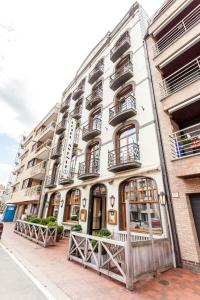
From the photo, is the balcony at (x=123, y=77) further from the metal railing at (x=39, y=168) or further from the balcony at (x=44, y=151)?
the metal railing at (x=39, y=168)

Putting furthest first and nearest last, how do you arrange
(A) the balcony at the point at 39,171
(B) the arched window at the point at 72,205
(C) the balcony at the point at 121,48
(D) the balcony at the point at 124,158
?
(A) the balcony at the point at 39,171, (C) the balcony at the point at 121,48, (B) the arched window at the point at 72,205, (D) the balcony at the point at 124,158

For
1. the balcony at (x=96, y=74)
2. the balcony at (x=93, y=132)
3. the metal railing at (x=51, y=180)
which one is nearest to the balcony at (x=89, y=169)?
the balcony at (x=93, y=132)

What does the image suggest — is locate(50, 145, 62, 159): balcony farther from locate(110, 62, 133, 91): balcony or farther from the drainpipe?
the drainpipe

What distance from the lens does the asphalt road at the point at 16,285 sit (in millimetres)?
3533

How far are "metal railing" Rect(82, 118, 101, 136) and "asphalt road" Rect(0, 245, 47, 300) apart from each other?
8.71 meters

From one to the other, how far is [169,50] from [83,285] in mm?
10813

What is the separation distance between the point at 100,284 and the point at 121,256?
0.90m

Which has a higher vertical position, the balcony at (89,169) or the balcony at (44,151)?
the balcony at (44,151)

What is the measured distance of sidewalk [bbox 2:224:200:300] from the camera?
145 inches

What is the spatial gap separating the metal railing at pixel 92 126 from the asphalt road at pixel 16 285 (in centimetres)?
871

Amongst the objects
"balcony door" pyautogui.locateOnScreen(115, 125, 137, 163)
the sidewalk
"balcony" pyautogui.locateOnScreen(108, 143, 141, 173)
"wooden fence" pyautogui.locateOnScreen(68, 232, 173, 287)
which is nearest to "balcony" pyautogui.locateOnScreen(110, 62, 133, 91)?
"balcony door" pyautogui.locateOnScreen(115, 125, 137, 163)

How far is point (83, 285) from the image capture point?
13.6 ft

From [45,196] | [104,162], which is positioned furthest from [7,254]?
[45,196]

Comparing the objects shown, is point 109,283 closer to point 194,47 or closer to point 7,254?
point 7,254
